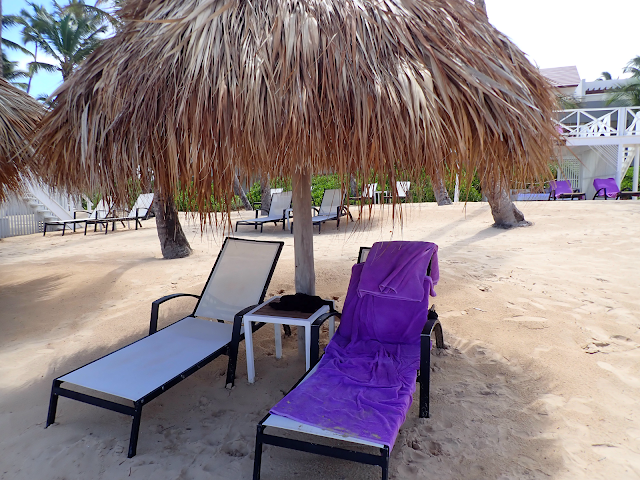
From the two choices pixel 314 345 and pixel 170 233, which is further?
pixel 170 233

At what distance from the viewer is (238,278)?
3469 mm

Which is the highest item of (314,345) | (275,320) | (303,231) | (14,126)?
(14,126)

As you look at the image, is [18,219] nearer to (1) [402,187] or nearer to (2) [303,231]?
(2) [303,231]

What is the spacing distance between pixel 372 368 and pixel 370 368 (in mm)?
12

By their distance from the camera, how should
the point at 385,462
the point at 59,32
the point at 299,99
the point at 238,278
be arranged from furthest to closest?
the point at 59,32 < the point at 238,278 < the point at 299,99 < the point at 385,462

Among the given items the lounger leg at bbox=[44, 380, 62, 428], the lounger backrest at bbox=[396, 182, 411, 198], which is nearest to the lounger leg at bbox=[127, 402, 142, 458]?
the lounger leg at bbox=[44, 380, 62, 428]

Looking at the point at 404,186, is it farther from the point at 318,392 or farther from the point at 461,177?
the point at 318,392

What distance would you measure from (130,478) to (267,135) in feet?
5.86

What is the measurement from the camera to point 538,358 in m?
2.95

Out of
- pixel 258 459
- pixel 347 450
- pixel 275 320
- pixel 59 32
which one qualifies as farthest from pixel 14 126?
pixel 59 32

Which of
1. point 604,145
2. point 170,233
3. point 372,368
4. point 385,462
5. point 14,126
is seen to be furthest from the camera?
point 604,145

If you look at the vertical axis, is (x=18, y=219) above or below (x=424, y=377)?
above

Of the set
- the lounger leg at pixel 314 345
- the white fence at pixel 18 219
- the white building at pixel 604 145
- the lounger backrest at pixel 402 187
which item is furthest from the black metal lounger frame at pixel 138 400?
the white building at pixel 604 145

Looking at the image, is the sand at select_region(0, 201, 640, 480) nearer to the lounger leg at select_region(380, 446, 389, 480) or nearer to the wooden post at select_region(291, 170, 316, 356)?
the lounger leg at select_region(380, 446, 389, 480)
